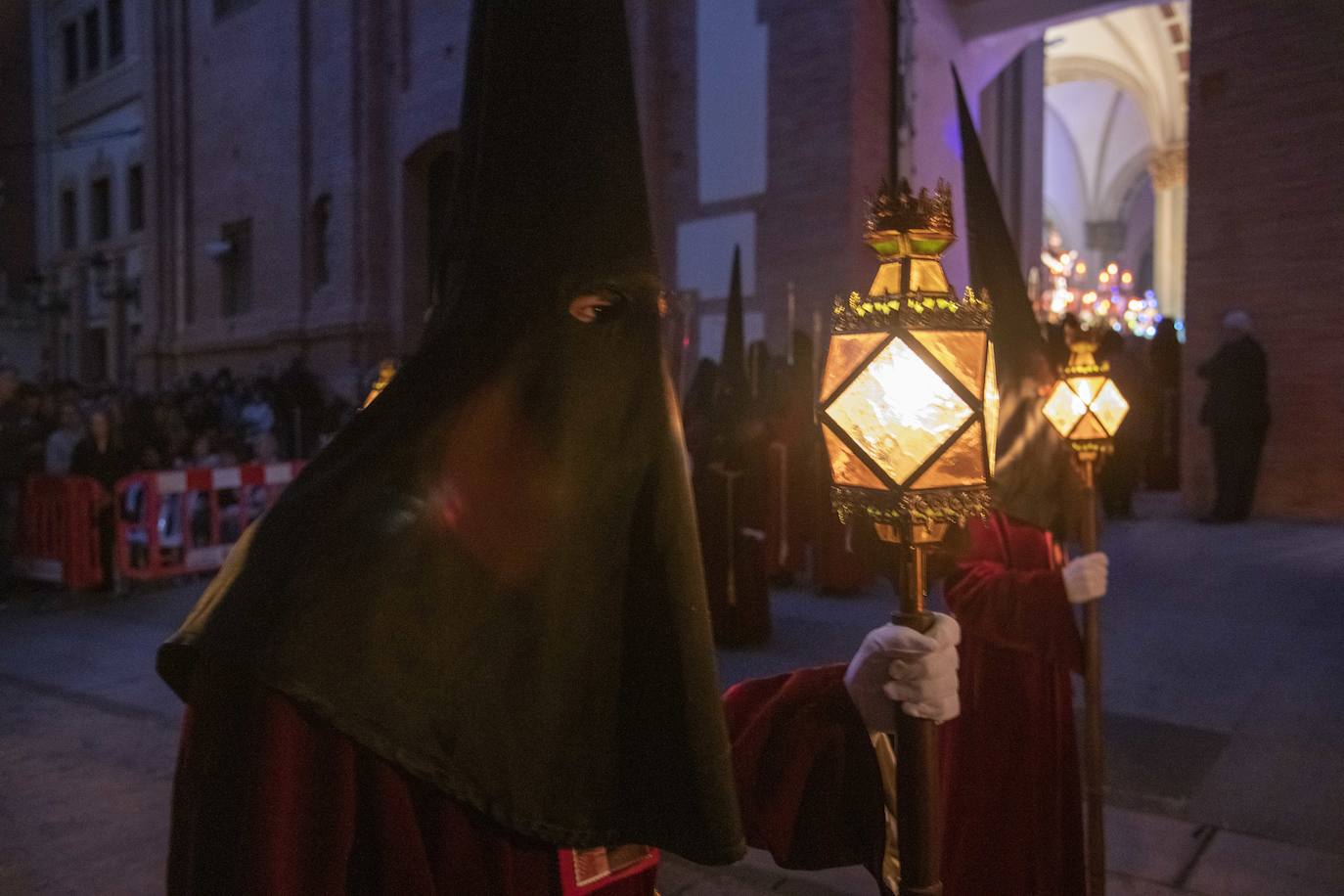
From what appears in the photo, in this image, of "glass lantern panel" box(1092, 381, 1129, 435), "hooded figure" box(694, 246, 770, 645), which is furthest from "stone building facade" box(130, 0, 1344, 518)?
"glass lantern panel" box(1092, 381, 1129, 435)

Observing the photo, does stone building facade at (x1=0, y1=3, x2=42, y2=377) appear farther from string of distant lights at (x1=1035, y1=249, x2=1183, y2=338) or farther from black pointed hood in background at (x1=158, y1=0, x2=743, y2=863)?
black pointed hood in background at (x1=158, y1=0, x2=743, y2=863)

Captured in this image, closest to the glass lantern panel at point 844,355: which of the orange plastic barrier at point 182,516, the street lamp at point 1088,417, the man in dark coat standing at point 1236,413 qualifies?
the street lamp at point 1088,417

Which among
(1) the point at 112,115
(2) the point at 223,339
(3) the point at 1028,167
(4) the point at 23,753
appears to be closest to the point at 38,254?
(1) the point at 112,115

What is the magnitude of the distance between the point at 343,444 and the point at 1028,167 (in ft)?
61.4

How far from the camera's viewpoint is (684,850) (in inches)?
58.1

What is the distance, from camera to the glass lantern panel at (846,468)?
1.78m

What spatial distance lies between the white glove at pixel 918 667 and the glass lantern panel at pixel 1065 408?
2480mm

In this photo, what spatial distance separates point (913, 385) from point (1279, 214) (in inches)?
450

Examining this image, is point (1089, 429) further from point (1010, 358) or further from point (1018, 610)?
point (1018, 610)

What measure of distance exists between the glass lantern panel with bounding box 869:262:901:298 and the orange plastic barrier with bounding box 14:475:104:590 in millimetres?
9436

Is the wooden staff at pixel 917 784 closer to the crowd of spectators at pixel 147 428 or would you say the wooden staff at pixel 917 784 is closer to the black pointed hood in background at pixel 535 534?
the black pointed hood in background at pixel 535 534

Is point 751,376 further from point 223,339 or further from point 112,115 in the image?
Answer: point 112,115

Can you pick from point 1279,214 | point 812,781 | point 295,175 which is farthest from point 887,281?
point 295,175

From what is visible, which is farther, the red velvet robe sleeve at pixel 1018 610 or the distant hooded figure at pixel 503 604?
the red velvet robe sleeve at pixel 1018 610
